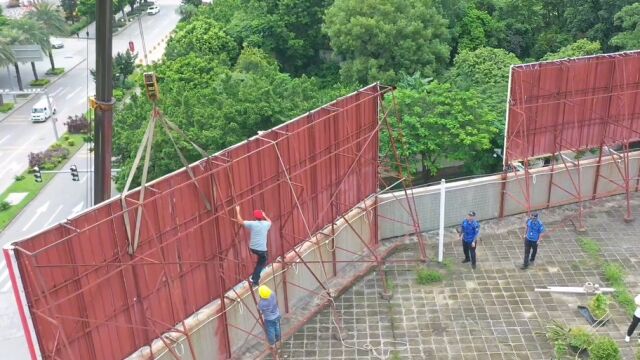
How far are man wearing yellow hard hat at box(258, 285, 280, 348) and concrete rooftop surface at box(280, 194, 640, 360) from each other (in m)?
0.90

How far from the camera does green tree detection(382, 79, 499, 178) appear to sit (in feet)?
71.4

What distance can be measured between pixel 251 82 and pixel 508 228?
11766 millimetres

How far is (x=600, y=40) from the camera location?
113 feet

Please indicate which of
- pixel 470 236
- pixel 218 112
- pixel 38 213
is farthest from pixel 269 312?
pixel 38 213

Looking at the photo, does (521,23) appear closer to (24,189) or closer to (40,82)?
(24,189)

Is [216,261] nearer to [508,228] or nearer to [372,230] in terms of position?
[372,230]

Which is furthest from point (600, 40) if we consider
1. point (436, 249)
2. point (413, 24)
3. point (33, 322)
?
point (33, 322)

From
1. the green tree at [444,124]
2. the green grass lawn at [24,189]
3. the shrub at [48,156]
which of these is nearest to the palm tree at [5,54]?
the green grass lawn at [24,189]

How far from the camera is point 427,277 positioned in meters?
16.0

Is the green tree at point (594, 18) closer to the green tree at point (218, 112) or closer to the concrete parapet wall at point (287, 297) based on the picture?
the green tree at point (218, 112)

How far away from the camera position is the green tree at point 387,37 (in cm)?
3209

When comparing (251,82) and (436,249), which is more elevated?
(251,82)

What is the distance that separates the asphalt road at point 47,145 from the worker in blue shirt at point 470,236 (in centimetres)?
1298

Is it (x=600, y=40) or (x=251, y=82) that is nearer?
(x=251, y=82)
